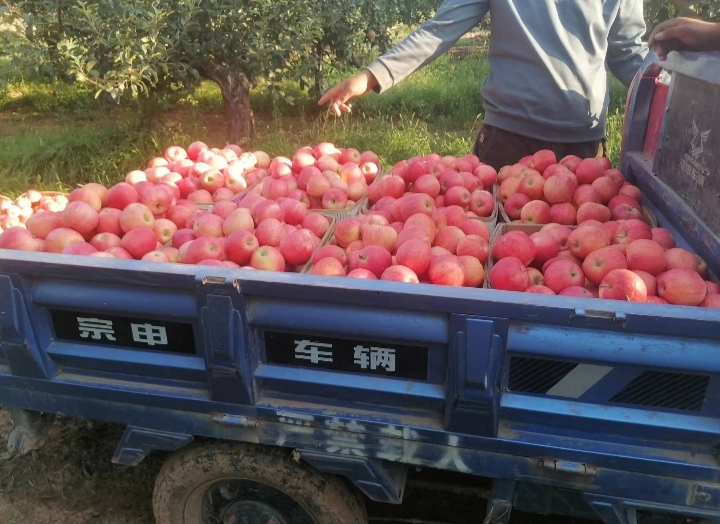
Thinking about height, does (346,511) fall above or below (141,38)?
below

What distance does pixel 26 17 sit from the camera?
5590mm

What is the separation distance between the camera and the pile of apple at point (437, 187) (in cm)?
Result: 286

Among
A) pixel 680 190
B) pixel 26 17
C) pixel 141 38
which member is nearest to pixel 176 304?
pixel 680 190

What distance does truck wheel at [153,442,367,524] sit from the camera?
2002 mm

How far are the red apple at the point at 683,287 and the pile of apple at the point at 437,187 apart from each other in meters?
0.96

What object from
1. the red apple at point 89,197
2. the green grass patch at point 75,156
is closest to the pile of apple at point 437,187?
the red apple at point 89,197

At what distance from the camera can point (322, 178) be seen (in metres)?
3.02

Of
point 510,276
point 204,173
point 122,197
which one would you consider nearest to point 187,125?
point 204,173

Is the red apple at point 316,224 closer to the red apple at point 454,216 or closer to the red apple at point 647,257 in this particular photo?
the red apple at point 454,216

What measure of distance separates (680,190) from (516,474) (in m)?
1.30

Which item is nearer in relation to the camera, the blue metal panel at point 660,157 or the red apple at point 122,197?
the blue metal panel at point 660,157

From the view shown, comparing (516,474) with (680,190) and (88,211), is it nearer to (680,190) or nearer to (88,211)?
(680,190)

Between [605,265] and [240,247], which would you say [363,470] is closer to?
[240,247]

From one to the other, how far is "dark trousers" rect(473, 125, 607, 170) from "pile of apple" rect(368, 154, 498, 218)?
48 cm
